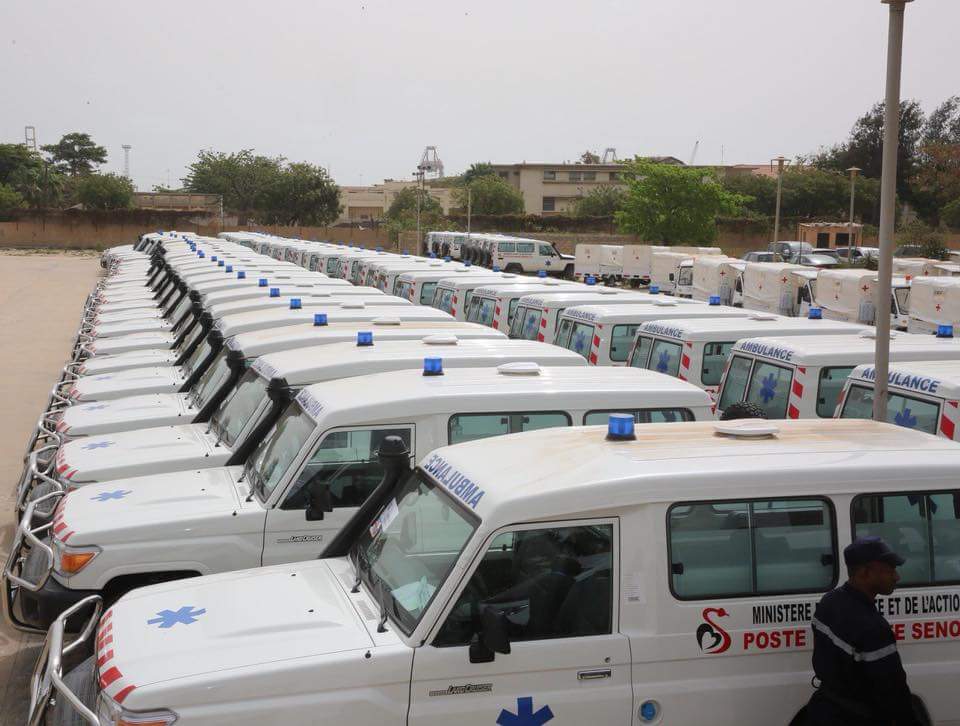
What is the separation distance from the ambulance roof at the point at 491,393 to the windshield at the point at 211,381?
290 centimetres

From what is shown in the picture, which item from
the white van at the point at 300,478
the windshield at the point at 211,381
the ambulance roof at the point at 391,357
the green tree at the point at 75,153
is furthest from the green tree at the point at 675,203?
the green tree at the point at 75,153

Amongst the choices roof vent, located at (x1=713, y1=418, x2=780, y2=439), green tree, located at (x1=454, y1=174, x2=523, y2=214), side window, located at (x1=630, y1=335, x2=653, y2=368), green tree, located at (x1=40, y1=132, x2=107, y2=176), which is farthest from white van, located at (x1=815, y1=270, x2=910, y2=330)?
green tree, located at (x1=40, y1=132, x2=107, y2=176)

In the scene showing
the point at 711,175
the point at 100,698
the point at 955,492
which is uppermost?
the point at 711,175

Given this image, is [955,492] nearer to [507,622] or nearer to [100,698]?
[507,622]

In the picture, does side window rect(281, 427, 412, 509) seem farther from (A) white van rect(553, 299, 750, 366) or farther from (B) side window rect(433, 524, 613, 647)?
(A) white van rect(553, 299, 750, 366)

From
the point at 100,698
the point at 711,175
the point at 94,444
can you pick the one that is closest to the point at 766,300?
the point at 94,444

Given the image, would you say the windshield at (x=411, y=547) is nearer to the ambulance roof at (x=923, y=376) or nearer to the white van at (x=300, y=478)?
the white van at (x=300, y=478)

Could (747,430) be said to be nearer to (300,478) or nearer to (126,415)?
(300,478)

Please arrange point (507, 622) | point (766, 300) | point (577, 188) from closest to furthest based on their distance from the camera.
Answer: point (507, 622) < point (766, 300) < point (577, 188)

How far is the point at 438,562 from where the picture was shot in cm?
463

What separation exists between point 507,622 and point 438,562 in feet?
1.52

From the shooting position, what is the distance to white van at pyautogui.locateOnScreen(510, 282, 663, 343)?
47.5ft

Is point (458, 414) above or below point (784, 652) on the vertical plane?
above

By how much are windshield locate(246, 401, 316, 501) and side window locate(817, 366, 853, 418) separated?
4917 millimetres
